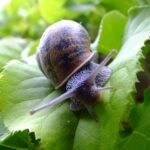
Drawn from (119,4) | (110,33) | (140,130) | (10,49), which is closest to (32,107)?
(140,130)

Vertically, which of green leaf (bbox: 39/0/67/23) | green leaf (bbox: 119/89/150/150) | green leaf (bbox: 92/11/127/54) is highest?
green leaf (bbox: 92/11/127/54)

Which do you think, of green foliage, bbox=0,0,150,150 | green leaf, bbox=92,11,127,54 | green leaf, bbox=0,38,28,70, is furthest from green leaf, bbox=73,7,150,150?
green leaf, bbox=0,38,28,70

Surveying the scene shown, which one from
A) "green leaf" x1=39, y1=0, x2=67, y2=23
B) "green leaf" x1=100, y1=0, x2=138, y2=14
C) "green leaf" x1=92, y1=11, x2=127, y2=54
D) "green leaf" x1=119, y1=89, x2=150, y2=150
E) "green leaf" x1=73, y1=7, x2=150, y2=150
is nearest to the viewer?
"green leaf" x1=73, y1=7, x2=150, y2=150

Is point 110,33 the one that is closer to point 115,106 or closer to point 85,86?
point 85,86

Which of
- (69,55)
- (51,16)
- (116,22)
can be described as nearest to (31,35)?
(51,16)

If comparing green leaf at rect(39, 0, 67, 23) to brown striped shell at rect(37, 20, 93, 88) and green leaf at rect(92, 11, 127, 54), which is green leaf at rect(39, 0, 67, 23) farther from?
brown striped shell at rect(37, 20, 93, 88)

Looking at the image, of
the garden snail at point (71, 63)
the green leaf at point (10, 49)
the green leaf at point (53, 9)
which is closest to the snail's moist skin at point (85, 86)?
the garden snail at point (71, 63)
